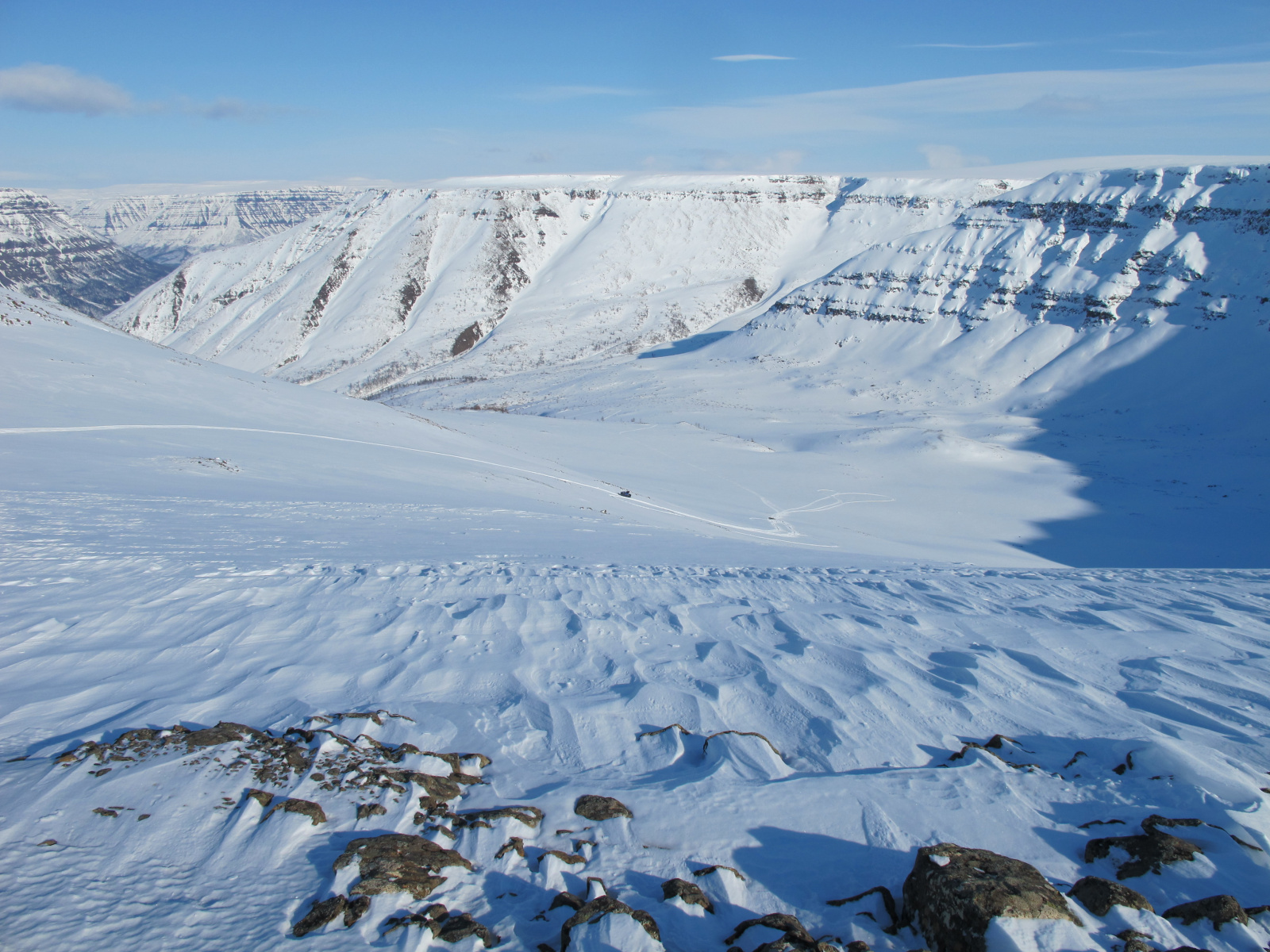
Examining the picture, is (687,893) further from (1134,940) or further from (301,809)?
(301,809)

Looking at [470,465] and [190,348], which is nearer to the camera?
[470,465]

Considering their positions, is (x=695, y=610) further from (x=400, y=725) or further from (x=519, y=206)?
(x=519, y=206)

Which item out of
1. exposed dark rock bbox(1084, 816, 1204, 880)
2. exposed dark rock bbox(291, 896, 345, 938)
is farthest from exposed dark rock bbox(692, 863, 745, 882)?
→ exposed dark rock bbox(1084, 816, 1204, 880)

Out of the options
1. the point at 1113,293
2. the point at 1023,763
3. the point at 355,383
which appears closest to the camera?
the point at 1023,763

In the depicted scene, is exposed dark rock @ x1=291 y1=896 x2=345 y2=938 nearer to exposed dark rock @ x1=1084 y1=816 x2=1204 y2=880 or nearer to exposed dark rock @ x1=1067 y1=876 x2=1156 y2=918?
exposed dark rock @ x1=1067 y1=876 x2=1156 y2=918

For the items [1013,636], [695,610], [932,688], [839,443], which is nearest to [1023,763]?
[932,688]

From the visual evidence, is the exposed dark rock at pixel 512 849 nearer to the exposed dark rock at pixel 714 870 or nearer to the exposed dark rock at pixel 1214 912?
the exposed dark rock at pixel 714 870

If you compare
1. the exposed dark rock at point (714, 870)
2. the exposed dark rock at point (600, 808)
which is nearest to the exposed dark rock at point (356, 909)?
the exposed dark rock at point (600, 808)
